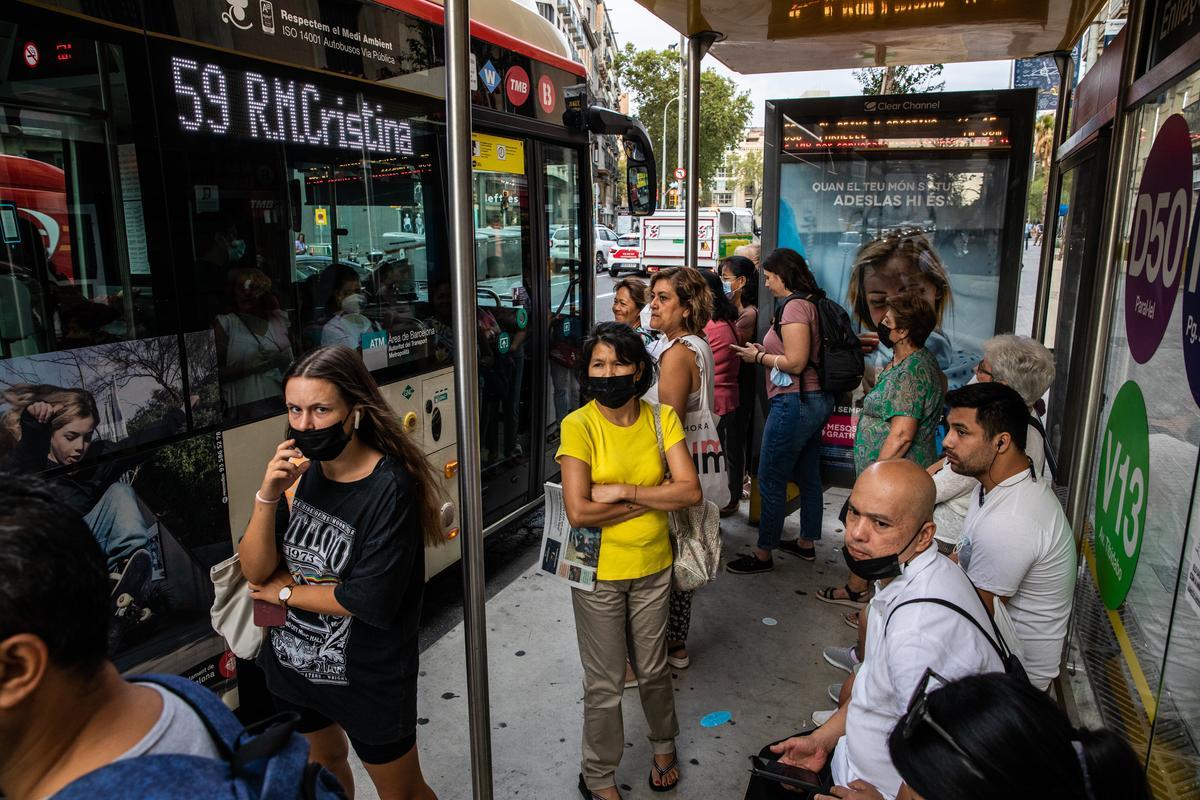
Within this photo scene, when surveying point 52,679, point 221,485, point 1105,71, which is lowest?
point 221,485

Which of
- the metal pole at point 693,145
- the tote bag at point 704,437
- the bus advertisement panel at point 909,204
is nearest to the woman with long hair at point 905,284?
the bus advertisement panel at point 909,204

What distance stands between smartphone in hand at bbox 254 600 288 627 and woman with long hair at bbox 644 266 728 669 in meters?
1.99

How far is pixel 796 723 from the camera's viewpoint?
367 cm

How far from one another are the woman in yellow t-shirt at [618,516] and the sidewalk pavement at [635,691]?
438mm

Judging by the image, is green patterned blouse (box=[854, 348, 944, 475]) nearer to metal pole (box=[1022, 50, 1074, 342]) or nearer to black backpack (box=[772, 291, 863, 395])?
black backpack (box=[772, 291, 863, 395])

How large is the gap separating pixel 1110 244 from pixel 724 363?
2.42 m

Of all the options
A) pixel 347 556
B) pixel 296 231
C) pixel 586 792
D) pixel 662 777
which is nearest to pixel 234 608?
pixel 347 556

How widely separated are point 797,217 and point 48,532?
5.79m

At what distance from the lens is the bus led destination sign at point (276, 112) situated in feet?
9.53

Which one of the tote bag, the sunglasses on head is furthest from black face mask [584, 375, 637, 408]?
the sunglasses on head

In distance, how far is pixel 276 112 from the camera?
3.28 meters

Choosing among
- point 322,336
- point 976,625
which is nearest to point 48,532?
point 976,625

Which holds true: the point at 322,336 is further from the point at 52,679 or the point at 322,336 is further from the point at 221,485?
the point at 52,679

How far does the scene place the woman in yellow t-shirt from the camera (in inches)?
115
